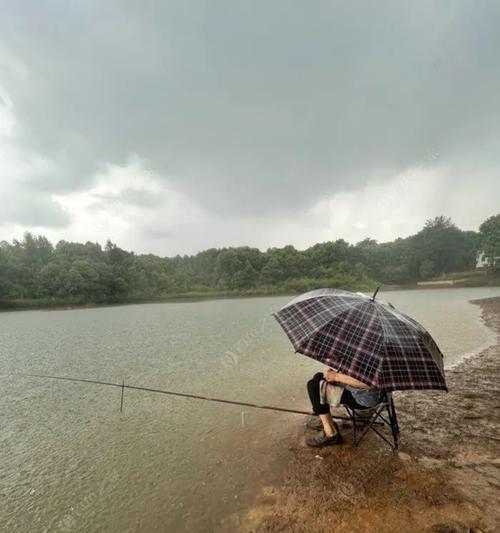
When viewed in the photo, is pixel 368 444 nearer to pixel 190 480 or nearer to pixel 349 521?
pixel 349 521

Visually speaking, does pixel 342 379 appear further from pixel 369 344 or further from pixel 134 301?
pixel 134 301

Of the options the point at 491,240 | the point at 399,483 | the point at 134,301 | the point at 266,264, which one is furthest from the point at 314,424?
the point at 491,240

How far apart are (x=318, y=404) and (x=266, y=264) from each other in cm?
7125

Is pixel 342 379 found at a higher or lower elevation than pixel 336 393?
higher

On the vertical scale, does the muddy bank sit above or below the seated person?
below

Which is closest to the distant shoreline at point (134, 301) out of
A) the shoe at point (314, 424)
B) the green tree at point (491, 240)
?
the green tree at point (491, 240)

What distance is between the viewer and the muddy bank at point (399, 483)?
9.04 ft

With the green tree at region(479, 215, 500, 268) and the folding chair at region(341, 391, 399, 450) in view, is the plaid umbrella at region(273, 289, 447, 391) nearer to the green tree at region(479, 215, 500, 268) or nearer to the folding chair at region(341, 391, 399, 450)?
the folding chair at region(341, 391, 399, 450)

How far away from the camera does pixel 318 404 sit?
386cm

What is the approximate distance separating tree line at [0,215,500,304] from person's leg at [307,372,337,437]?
55.7 m

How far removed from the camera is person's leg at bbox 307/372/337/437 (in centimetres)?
379

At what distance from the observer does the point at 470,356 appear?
28.1 feet

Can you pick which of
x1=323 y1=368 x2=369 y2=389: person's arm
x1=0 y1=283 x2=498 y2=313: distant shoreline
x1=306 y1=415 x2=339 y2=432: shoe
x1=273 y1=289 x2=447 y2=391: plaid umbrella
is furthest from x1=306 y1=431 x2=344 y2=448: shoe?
x1=0 y1=283 x2=498 y2=313: distant shoreline

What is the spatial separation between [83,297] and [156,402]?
54.8 m
